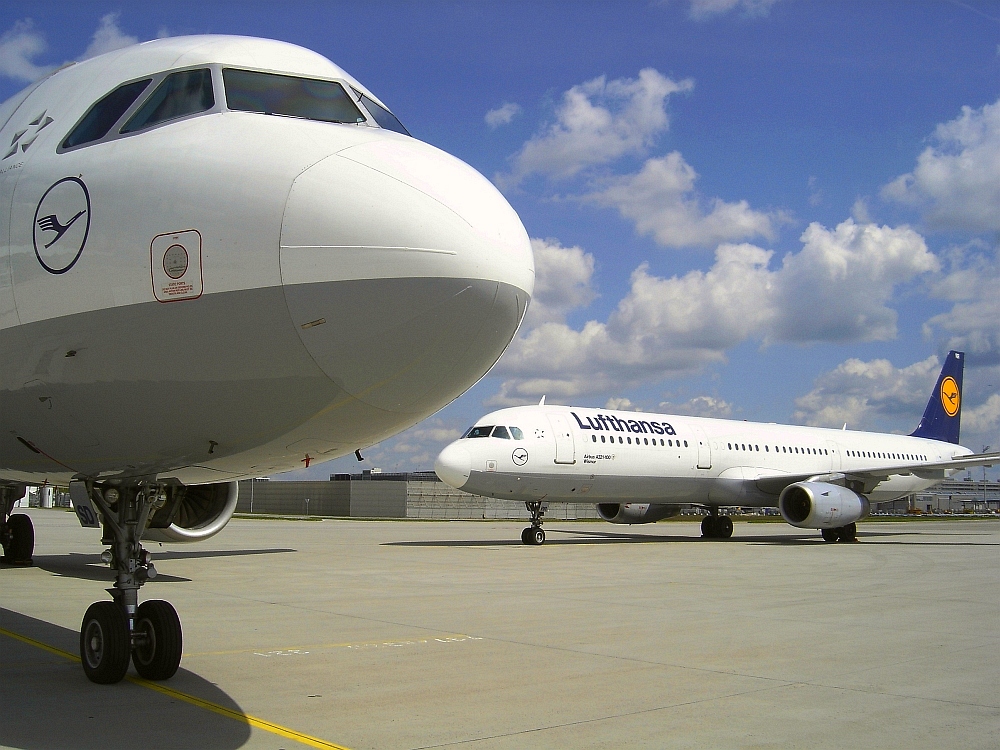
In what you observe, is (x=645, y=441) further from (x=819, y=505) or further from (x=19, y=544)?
(x=19, y=544)

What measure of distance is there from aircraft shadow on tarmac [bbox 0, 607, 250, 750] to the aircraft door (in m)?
22.1

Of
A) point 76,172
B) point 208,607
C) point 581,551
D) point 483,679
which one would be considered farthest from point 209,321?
point 581,551

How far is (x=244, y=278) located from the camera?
13.3 ft

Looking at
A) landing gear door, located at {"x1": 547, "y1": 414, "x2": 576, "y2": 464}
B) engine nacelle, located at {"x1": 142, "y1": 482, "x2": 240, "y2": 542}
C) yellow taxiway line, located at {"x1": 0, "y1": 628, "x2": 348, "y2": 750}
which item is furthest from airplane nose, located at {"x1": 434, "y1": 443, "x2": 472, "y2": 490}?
yellow taxiway line, located at {"x1": 0, "y1": 628, "x2": 348, "y2": 750}

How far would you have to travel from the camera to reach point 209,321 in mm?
4168

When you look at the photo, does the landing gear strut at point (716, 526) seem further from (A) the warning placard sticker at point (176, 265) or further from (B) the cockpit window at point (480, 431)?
(A) the warning placard sticker at point (176, 265)

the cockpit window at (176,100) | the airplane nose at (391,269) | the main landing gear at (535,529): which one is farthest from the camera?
the main landing gear at (535,529)

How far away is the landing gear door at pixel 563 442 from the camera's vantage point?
75.6ft

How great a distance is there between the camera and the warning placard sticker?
4141 mm

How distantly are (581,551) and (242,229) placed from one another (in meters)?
18.6

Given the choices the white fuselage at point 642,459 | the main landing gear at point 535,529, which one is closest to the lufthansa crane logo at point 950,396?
the white fuselage at point 642,459

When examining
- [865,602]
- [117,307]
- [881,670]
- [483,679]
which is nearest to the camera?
[117,307]

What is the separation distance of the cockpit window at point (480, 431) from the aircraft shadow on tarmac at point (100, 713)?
15.5m

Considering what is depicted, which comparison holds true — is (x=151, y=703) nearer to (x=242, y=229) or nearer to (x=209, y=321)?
(x=209, y=321)
